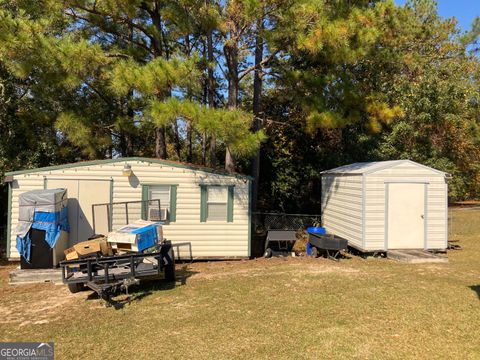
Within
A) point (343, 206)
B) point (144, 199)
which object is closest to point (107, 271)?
point (144, 199)

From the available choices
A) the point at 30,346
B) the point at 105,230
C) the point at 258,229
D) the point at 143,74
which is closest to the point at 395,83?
the point at 258,229

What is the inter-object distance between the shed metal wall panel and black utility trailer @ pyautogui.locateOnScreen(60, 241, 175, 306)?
5467 mm

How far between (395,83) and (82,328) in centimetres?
1596

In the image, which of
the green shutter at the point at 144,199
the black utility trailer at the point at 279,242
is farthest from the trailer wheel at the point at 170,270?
the black utility trailer at the point at 279,242

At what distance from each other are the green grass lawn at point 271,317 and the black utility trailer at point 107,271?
0.30 m

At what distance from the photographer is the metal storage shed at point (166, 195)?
30.1 feet

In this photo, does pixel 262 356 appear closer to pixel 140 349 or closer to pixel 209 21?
pixel 140 349

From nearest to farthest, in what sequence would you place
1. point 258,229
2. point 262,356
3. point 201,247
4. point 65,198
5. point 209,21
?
1. point 262,356
2. point 65,198
3. point 201,247
4. point 209,21
5. point 258,229

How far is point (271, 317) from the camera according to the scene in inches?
215

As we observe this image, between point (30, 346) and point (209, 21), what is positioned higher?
point (209, 21)

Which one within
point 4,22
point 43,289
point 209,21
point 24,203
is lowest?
point 43,289

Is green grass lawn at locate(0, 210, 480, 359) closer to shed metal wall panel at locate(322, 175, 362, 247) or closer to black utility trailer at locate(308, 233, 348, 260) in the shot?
black utility trailer at locate(308, 233, 348, 260)

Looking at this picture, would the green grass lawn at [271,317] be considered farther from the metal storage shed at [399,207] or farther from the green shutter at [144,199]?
the green shutter at [144,199]

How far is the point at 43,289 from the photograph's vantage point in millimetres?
7340
